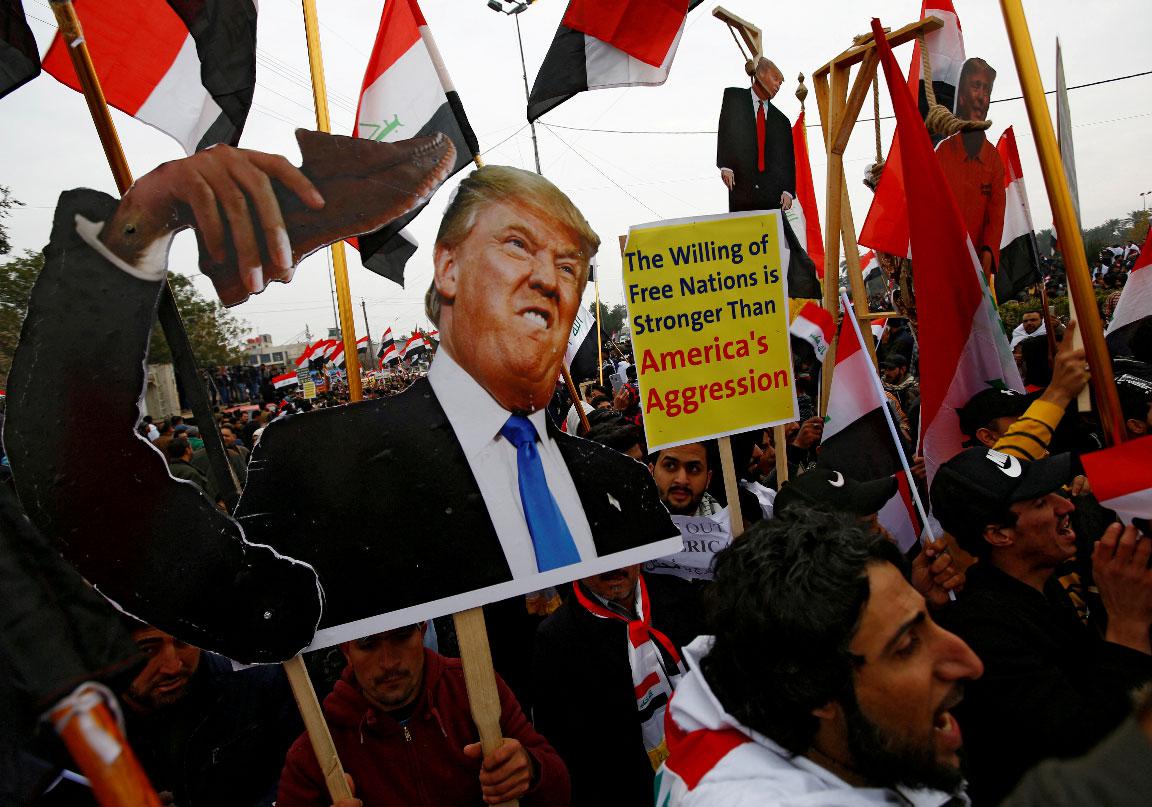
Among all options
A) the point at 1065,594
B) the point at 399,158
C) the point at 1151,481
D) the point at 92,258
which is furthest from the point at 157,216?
the point at 1065,594

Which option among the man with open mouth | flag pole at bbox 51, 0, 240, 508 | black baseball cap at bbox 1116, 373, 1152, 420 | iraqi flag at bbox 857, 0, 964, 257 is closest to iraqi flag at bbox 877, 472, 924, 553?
black baseball cap at bbox 1116, 373, 1152, 420

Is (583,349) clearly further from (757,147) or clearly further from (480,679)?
(480,679)

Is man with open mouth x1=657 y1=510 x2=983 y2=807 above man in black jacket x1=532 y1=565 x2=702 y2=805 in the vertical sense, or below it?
above

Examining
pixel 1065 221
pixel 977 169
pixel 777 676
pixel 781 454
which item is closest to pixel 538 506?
pixel 777 676

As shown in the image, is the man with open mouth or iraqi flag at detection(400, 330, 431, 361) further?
iraqi flag at detection(400, 330, 431, 361)

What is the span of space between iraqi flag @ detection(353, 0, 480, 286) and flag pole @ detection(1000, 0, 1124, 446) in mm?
1793

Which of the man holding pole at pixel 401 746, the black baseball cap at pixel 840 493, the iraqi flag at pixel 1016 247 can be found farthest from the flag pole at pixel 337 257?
the iraqi flag at pixel 1016 247

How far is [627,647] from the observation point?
2.41 m

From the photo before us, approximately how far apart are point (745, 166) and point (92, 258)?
2551 mm

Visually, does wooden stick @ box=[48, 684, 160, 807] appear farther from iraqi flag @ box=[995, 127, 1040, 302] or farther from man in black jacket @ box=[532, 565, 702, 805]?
iraqi flag @ box=[995, 127, 1040, 302]

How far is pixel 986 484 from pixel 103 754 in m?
2.32

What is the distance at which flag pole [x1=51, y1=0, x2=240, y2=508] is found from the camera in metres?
1.66

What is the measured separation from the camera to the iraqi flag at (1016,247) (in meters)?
4.59

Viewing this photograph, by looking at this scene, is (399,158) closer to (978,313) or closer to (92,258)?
(92,258)
